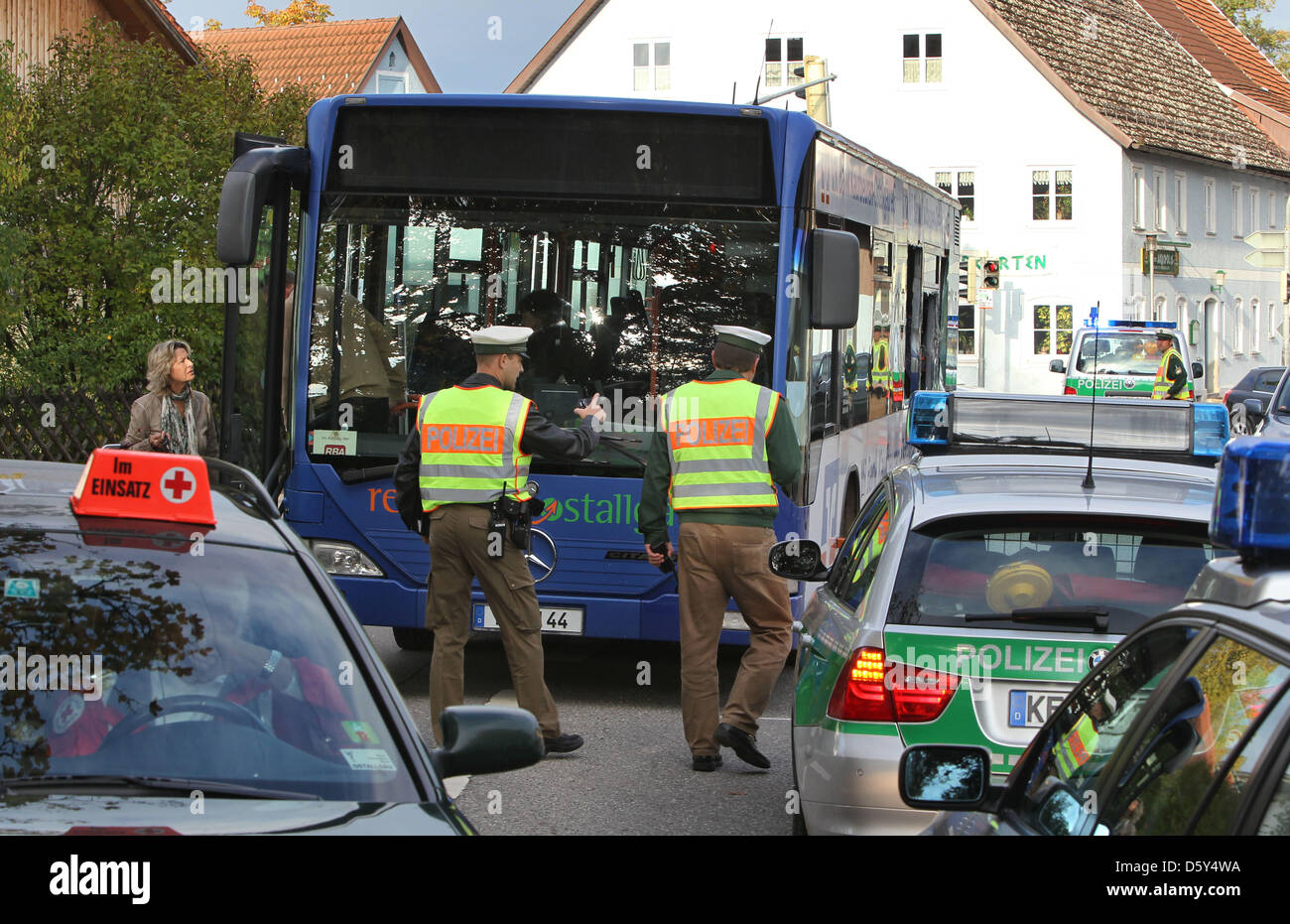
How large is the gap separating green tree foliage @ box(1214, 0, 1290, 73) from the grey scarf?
7385cm

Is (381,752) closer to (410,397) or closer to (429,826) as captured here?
(429,826)

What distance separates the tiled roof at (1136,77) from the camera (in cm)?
5022

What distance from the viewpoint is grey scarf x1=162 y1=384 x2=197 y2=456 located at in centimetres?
1216

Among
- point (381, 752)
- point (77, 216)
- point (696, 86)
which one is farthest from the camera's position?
point (696, 86)

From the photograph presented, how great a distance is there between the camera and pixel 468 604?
8.29m

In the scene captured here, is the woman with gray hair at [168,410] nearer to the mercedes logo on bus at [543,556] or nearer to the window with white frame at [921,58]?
the mercedes logo on bus at [543,556]

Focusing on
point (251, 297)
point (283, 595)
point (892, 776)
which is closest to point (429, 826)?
point (283, 595)

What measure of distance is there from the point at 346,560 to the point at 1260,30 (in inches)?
3096

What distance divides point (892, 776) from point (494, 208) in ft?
16.7

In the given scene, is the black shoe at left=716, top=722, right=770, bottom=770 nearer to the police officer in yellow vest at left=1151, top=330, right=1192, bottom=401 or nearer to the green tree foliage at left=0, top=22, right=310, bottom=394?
the green tree foliage at left=0, top=22, right=310, bottom=394

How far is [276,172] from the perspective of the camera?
9.45 m

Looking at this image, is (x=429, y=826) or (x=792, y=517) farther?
(x=792, y=517)

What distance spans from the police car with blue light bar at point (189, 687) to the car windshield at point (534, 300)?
5.49m

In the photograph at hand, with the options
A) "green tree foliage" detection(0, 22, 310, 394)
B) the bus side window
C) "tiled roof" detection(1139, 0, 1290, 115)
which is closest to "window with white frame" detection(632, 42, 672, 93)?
"tiled roof" detection(1139, 0, 1290, 115)
